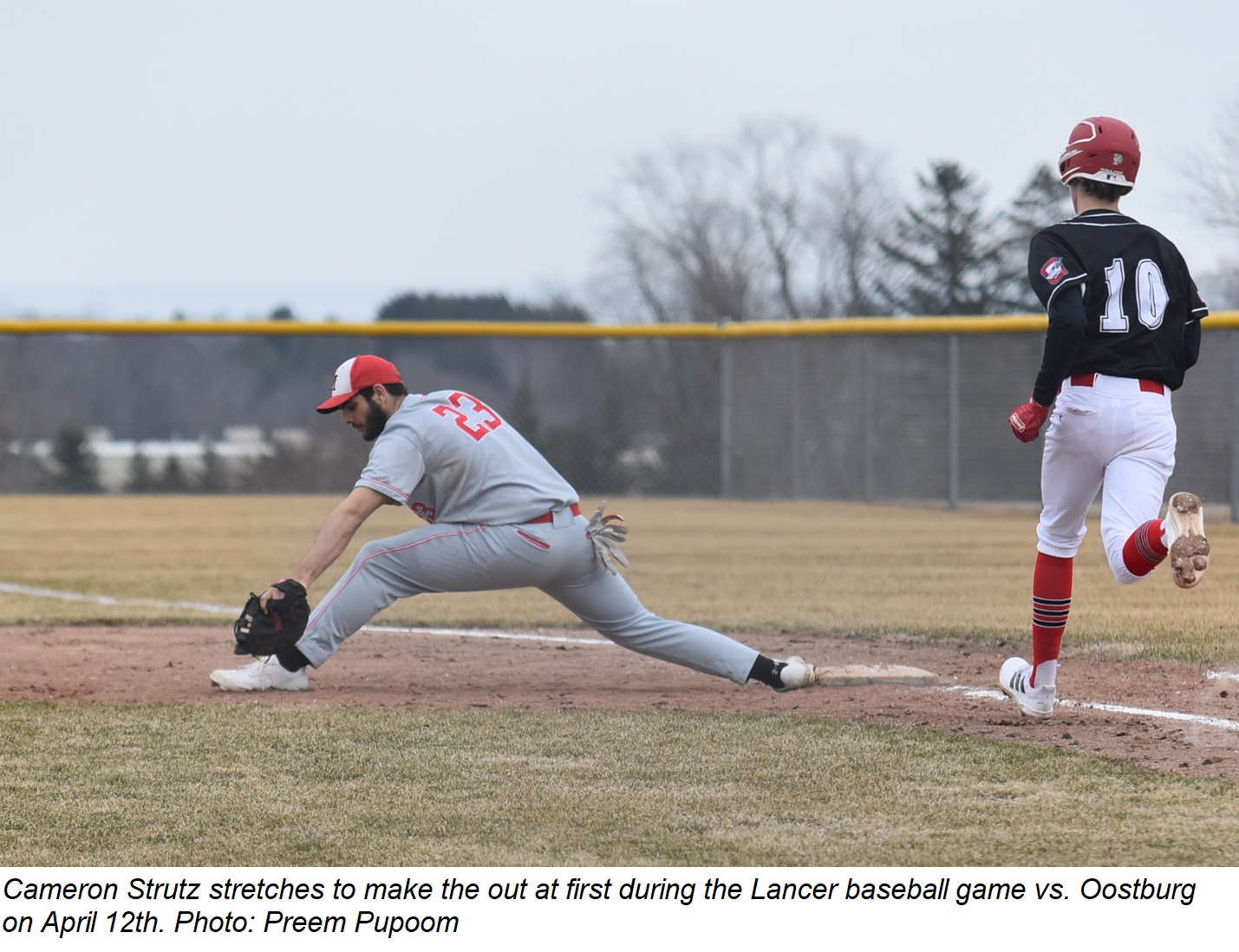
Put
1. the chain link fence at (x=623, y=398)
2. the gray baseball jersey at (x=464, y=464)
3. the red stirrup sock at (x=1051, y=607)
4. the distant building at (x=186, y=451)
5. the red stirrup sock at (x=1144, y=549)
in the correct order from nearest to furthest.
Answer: the red stirrup sock at (x=1144, y=549) < the red stirrup sock at (x=1051, y=607) < the gray baseball jersey at (x=464, y=464) < the chain link fence at (x=623, y=398) < the distant building at (x=186, y=451)

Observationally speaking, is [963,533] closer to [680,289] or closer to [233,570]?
[233,570]

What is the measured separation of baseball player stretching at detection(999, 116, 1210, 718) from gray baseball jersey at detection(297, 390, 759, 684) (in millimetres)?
1388

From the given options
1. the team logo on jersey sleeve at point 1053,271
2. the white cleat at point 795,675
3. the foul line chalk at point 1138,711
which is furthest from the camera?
the white cleat at point 795,675

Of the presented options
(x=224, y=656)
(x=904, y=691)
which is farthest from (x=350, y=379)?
(x=904, y=691)

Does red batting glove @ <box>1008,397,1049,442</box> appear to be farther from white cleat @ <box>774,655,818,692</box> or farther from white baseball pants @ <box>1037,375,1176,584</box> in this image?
white cleat @ <box>774,655,818,692</box>

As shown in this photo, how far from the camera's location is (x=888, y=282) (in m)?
22.2

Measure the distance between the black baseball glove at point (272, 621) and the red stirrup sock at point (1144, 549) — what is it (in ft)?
8.27

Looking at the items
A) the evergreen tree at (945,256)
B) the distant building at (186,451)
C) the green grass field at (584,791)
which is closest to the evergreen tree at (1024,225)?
the evergreen tree at (945,256)

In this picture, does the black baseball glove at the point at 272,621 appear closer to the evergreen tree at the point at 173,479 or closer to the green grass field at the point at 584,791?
the green grass field at the point at 584,791

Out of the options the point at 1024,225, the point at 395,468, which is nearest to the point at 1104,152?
the point at 395,468

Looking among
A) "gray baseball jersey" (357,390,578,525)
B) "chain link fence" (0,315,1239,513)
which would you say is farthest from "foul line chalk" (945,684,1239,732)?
"chain link fence" (0,315,1239,513)

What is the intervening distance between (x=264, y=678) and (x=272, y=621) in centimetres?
47

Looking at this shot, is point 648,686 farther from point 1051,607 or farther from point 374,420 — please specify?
point 1051,607

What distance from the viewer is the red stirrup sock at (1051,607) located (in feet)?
15.2
